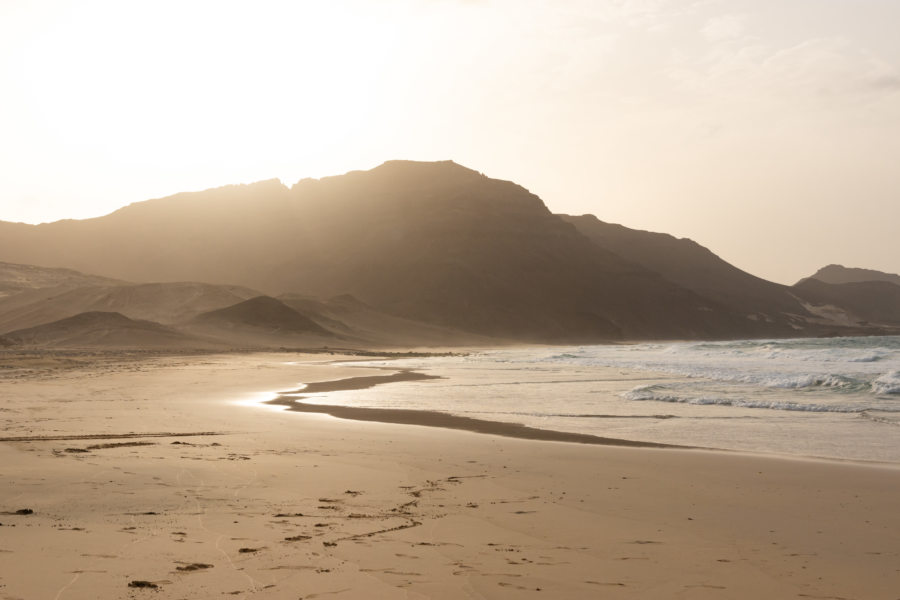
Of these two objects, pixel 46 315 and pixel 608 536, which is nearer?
pixel 608 536

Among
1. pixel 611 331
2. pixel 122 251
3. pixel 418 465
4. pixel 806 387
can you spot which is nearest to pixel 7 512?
pixel 418 465

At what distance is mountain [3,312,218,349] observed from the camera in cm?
5834

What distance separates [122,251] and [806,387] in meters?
141

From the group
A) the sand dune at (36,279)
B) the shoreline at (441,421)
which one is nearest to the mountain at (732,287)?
the sand dune at (36,279)

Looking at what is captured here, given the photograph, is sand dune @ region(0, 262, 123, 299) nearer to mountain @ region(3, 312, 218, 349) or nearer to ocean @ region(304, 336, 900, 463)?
mountain @ region(3, 312, 218, 349)

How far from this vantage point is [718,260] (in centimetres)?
19925

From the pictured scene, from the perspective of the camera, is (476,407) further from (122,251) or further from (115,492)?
(122,251)

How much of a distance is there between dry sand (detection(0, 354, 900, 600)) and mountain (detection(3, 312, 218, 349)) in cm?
4902

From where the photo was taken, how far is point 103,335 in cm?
6069

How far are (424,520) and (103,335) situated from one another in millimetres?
59306

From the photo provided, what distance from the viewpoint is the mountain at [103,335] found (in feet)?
191

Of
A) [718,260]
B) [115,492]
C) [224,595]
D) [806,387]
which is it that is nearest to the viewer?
[224,595]

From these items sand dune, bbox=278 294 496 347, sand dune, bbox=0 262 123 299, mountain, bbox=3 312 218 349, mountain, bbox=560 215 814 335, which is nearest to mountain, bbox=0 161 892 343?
mountain, bbox=560 215 814 335

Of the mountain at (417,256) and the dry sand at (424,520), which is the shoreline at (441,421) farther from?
the mountain at (417,256)
